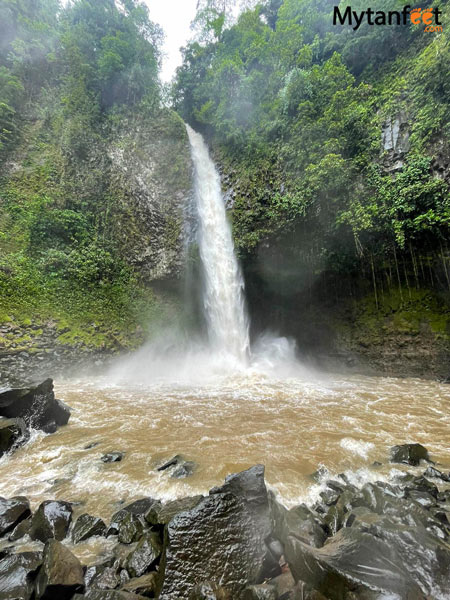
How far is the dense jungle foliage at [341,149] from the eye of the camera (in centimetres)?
933

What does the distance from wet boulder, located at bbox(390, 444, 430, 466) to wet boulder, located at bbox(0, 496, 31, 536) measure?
4.85m

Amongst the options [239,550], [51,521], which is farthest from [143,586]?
[51,521]

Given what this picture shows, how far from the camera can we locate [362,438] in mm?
4559

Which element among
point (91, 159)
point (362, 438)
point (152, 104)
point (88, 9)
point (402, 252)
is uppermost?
point (88, 9)

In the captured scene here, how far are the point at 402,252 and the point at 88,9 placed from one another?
29491mm

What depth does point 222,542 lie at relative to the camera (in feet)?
6.76

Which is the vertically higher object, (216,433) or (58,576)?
(58,576)

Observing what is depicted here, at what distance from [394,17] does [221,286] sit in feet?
50.7

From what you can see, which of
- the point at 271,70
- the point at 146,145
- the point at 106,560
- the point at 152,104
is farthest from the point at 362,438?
the point at 152,104

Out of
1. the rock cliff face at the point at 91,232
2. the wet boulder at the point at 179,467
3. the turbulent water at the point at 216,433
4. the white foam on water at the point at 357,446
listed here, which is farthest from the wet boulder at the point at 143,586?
the rock cliff face at the point at 91,232

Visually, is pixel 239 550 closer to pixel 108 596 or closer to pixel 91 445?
pixel 108 596

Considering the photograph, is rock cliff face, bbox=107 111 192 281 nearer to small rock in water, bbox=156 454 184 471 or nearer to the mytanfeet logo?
the mytanfeet logo

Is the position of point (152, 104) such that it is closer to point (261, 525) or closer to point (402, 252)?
point (402, 252)

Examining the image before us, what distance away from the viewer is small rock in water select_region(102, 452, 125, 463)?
3.81m
